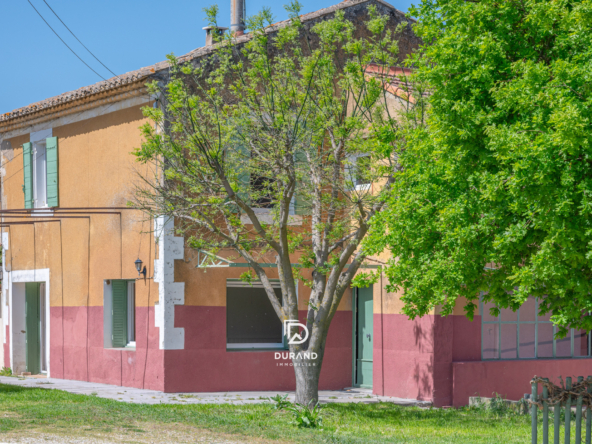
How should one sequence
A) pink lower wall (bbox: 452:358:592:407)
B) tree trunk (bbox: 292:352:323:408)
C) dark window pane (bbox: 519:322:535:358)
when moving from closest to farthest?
tree trunk (bbox: 292:352:323:408) < pink lower wall (bbox: 452:358:592:407) < dark window pane (bbox: 519:322:535:358)

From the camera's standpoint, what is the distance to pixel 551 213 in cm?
684

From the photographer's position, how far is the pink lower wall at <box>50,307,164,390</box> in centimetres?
1445

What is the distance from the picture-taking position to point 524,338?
1496 centimetres

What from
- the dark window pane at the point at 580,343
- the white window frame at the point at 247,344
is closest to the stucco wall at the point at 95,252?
the white window frame at the point at 247,344

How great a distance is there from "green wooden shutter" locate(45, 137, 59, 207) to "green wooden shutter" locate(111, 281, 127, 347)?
2627 millimetres

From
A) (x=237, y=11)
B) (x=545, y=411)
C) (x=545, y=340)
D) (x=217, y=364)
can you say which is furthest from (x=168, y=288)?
(x=545, y=411)

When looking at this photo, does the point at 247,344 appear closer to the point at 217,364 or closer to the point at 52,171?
the point at 217,364

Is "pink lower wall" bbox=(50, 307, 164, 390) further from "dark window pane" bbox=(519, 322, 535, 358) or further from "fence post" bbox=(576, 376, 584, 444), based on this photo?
"fence post" bbox=(576, 376, 584, 444)

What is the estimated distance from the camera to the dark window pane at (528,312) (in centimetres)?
1502

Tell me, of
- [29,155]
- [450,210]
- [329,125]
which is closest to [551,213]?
[450,210]

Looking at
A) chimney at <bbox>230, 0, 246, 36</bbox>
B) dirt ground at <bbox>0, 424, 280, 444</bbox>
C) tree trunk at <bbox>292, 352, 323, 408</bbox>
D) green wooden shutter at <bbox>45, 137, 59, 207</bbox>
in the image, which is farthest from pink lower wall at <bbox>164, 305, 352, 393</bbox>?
chimney at <bbox>230, 0, 246, 36</bbox>

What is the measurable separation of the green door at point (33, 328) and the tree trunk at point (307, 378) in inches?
347

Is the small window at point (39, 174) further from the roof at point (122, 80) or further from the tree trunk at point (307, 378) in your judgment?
the tree trunk at point (307, 378)

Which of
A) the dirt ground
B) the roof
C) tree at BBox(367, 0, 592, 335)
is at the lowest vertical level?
the dirt ground
